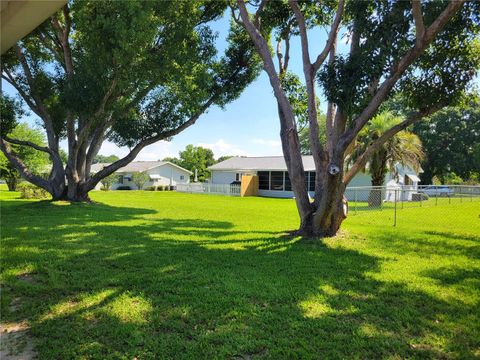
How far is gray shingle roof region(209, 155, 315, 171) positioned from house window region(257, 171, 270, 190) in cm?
51

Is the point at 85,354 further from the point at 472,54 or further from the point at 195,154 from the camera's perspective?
the point at 195,154

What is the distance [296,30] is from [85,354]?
32.0 feet

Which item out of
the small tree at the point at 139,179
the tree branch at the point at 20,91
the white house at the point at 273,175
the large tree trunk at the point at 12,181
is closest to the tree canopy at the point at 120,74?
the tree branch at the point at 20,91

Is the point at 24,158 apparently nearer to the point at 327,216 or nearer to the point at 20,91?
the point at 20,91

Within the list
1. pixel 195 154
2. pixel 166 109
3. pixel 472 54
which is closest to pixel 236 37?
pixel 166 109

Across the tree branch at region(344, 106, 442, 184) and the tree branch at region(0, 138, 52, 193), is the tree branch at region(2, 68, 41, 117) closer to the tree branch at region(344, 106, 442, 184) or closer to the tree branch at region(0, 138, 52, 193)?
the tree branch at region(0, 138, 52, 193)

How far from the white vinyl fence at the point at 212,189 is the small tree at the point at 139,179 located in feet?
21.9

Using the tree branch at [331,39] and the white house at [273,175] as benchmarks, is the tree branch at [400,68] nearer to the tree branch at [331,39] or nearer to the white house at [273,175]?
the tree branch at [331,39]

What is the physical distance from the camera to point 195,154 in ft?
180

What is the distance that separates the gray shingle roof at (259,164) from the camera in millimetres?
26206

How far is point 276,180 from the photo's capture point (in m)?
26.7

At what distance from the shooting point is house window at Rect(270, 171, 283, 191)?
26.4 m

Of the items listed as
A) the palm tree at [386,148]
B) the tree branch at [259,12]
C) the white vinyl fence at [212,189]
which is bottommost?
the white vinyl fence at [212,189]

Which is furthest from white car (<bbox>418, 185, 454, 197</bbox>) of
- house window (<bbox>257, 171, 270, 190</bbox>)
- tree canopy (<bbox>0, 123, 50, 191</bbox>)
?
tree canopy (<bbox>0, 123, 50, 191</bbox>)
